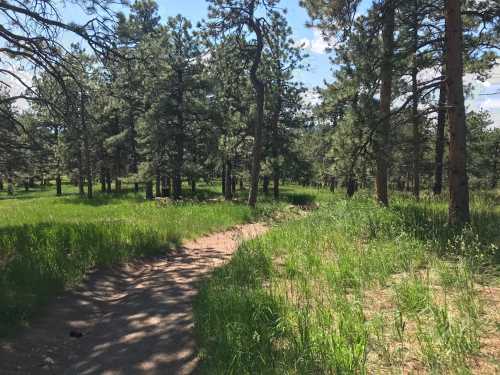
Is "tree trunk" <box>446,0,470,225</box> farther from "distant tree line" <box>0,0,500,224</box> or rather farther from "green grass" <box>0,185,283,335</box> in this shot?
"green grass" <box>0,185,283,335</box>

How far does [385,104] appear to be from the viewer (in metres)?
10.9

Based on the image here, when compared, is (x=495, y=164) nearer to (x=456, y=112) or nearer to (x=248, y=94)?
(x=248, y=94)

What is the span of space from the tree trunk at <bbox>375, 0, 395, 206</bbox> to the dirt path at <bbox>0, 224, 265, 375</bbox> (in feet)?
18.4

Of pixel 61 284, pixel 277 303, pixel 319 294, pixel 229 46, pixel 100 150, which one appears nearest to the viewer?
pixel 277 303

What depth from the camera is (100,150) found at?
31.9m

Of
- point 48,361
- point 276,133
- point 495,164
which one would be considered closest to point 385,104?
point 48,361

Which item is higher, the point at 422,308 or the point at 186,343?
the point at 422,308

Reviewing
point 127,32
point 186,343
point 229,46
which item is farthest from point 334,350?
point 229,46

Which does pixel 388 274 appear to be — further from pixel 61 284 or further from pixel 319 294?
pixel 61 284

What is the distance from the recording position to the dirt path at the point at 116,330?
389cm

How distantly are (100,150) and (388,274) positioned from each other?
31521mm

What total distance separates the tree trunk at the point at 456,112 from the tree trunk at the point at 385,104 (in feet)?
3.87

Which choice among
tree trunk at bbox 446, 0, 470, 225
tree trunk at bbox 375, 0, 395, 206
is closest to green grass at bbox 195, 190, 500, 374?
tree trunk at bbox 446, 0, 470, 225

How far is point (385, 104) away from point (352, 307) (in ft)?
28.4
